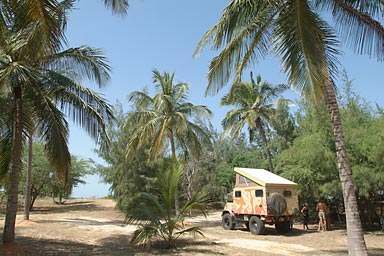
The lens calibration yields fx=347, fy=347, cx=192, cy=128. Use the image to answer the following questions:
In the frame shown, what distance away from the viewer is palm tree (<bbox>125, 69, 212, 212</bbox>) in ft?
65.1

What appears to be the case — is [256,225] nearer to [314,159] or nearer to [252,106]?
[314,159]

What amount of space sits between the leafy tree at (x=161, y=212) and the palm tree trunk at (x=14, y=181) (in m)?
3.36

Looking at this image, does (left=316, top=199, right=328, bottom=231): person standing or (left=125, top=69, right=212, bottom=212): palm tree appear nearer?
(left=316, top=199, right=328, bottom=231): person standing

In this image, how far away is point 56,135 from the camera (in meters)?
10.1

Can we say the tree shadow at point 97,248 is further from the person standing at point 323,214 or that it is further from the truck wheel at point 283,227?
the person standing at point 323,214

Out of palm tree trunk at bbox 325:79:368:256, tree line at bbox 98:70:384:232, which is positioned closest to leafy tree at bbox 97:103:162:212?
tree line at bbox 98:70:384:232

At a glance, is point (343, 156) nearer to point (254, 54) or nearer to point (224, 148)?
point (254, 54)

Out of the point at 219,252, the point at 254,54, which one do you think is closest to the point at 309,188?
the point at 219,252

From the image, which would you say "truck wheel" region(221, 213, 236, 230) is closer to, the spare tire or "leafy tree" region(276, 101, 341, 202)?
the spare tire

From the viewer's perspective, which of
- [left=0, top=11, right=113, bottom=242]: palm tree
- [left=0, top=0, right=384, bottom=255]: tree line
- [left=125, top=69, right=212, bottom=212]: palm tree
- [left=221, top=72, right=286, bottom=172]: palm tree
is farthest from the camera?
[left=221, top=72, right=286, bottom=172]: palm tree

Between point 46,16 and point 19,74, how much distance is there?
165 inches

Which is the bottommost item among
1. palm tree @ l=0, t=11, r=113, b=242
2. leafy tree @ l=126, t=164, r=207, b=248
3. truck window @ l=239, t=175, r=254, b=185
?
leafy tree @ l=126, t=164, r=207, b=248

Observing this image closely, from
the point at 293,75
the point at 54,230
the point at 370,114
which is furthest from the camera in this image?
the point at 370,114

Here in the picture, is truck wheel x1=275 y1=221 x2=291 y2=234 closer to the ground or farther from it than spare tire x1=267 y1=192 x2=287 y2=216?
closer to the ground
